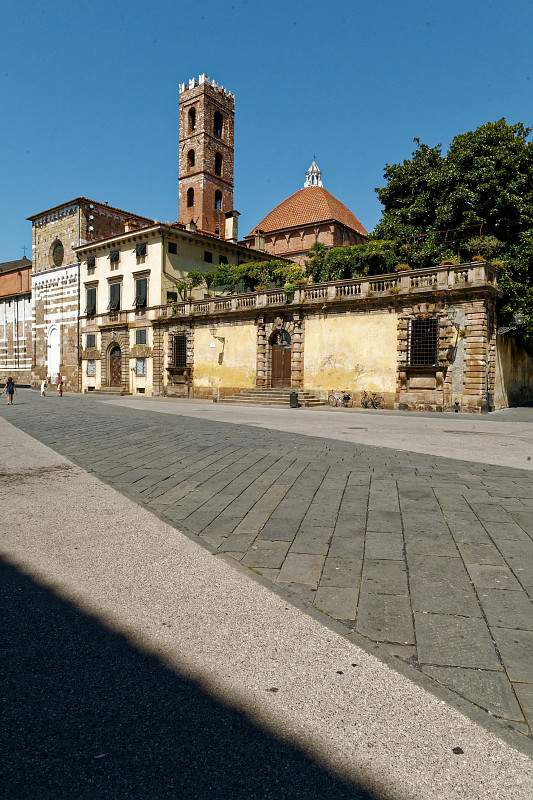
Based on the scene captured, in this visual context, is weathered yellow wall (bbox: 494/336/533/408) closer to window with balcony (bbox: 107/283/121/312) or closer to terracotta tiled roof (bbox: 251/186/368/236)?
terracotta tiled roof (bbox: 251/186/368/236)

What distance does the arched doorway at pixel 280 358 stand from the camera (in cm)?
2789

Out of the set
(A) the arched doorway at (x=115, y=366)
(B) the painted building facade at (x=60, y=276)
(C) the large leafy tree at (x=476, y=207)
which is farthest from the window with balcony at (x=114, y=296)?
(C) the large leafy tree at (x=476, y=207)

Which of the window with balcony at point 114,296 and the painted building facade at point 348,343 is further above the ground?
the window with balcony at point 114,296

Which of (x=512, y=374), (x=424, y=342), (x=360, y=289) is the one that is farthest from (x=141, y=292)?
(x=512, y=374)

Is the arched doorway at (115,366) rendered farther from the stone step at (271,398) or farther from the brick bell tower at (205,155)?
the brick bell tower at (205,155)

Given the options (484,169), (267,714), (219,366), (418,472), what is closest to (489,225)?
(484,169)

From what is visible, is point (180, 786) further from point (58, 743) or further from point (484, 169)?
point (484, 169)

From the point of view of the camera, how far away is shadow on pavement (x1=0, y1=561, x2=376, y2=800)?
5.51 feet

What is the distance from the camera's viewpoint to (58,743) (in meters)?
1.89

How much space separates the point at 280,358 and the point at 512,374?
12548mm

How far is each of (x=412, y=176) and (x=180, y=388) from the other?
1926 cm

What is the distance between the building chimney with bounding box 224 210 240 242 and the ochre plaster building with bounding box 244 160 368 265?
1698 millimetres

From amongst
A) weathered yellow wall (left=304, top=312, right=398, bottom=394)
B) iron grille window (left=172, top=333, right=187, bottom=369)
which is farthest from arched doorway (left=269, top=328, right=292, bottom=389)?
iron grille window (left=172, top=333, right=187, bottom=369)

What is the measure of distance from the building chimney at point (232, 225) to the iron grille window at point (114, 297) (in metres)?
14.4
